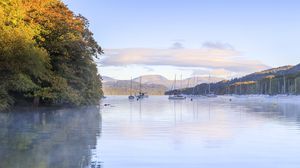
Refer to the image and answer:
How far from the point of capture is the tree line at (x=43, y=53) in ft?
120

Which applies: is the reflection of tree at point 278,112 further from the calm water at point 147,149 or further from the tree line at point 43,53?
the tree line at point 43,53

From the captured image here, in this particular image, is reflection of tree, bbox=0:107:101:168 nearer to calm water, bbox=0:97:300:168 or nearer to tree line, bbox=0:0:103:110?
calm water, bbox=0:97:300:168

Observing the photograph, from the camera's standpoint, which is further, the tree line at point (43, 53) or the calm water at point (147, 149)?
the tree line at point (43, 53)

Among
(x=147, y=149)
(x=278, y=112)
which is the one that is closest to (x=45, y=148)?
(x=147, y=149)

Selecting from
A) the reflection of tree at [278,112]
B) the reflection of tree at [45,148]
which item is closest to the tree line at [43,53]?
the reflection of tree at [45,148]

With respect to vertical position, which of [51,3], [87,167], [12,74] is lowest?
[87,167]

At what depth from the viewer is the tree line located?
120ft

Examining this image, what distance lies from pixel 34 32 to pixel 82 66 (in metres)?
13.2

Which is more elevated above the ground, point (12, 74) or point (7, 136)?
point (12, 74)

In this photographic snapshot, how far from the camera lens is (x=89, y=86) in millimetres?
60719

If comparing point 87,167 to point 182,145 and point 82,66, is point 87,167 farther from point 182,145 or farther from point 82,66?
point 82,66

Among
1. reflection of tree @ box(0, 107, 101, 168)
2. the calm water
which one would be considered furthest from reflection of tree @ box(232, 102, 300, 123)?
reflection of tree @ box(0, 107, 101, 168)

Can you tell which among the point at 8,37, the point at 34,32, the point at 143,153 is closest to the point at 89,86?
the point at 34,32

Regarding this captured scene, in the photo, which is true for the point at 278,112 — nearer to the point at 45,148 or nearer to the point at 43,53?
the point at 43,53
